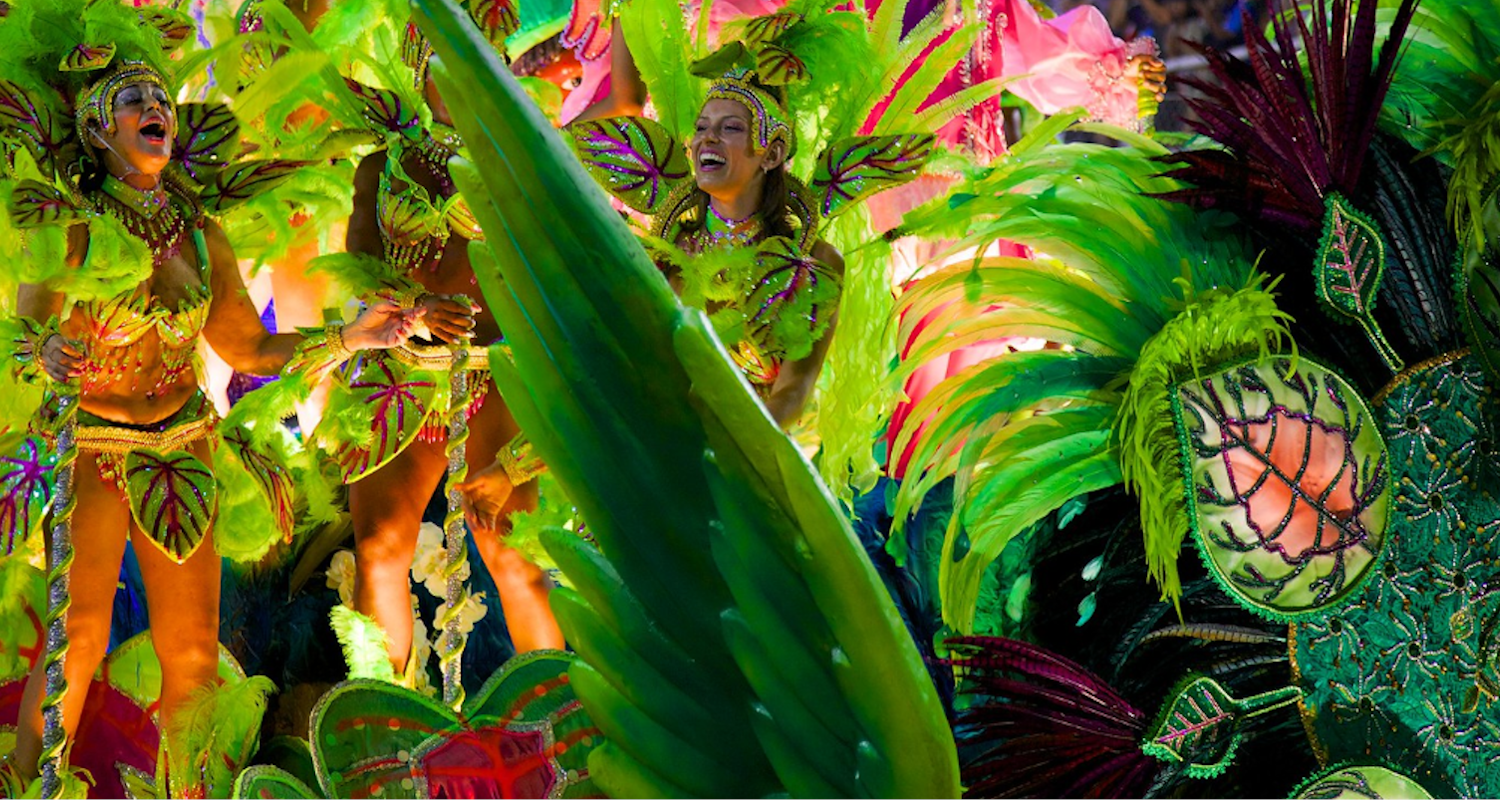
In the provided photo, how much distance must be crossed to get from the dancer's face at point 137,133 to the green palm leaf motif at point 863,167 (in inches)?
47.6

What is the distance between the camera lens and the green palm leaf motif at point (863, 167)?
9.63 ft

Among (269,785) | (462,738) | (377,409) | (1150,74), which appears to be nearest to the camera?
Answer: (462,738)

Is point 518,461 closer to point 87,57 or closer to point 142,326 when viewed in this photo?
point 142,326

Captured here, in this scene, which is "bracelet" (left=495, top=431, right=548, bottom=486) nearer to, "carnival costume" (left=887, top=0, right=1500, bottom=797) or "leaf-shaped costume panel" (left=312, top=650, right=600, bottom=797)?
"leaf-shaped costume panel" (left=312, top=650, right=600, bottom=797)

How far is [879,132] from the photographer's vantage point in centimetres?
320

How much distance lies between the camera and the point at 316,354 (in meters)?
3.07

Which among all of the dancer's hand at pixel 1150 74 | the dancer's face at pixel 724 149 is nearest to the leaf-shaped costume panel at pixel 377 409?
the dancer's face at pixel 724 149

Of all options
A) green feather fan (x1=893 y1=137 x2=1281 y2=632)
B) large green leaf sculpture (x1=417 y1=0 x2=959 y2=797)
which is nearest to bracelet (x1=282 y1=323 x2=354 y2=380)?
green feather fan (x1=893 y1=137 x2=1281 y2=632)

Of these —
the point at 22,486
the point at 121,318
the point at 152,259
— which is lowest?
the point at 22,486

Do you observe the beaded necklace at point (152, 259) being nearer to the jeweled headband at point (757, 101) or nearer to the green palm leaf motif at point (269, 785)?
the green palm leaf motif at point (269, 785)

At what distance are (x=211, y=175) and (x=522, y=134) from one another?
8.09 ft

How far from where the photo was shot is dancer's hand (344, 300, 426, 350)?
2.93 m

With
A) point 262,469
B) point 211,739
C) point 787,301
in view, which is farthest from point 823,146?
point 211,739

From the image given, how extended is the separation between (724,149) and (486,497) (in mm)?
859
